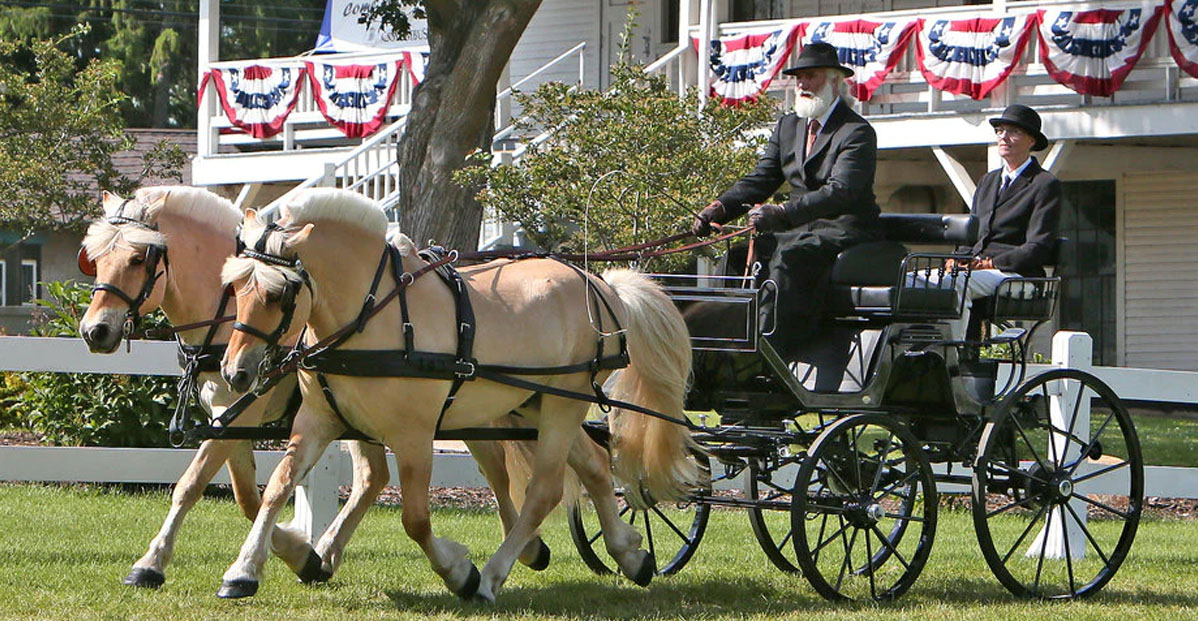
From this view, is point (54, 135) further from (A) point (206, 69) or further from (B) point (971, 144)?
(B) point (971, 144)

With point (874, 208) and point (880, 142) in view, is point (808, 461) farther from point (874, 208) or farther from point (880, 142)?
point (880, 142)

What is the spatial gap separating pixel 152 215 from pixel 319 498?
1.98 meters

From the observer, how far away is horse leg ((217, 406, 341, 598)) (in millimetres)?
6379

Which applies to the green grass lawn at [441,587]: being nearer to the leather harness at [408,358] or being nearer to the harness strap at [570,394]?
the harness strap at [570,394]

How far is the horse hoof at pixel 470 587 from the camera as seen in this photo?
6.79 metres

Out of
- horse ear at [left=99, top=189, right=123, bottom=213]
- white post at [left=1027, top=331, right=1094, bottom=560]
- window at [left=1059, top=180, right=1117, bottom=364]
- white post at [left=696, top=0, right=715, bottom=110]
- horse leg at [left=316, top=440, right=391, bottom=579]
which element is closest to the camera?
horse ear at [left=99, top=189, right=123, bottom=213]

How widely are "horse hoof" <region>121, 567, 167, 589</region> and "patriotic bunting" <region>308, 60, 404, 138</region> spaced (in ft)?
44.3

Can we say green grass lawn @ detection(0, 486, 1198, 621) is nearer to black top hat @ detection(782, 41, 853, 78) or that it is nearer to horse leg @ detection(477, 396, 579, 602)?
horse leg @ detection(477, 396, 579, 602)

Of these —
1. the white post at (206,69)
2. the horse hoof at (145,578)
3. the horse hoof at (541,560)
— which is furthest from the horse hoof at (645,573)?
the white post at (206,69)

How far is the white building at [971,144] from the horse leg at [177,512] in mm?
10826

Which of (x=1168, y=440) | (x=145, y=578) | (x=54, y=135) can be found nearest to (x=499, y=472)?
(x=145, y=578)

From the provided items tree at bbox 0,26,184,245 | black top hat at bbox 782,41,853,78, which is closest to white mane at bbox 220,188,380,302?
black top hat at bbox 782,41,853,78

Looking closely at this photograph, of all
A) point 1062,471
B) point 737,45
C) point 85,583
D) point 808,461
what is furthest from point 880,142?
point 85,583

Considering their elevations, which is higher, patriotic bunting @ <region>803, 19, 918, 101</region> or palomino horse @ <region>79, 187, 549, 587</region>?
patriotic bunting @ <region>803, 19, 918, 101</region>
